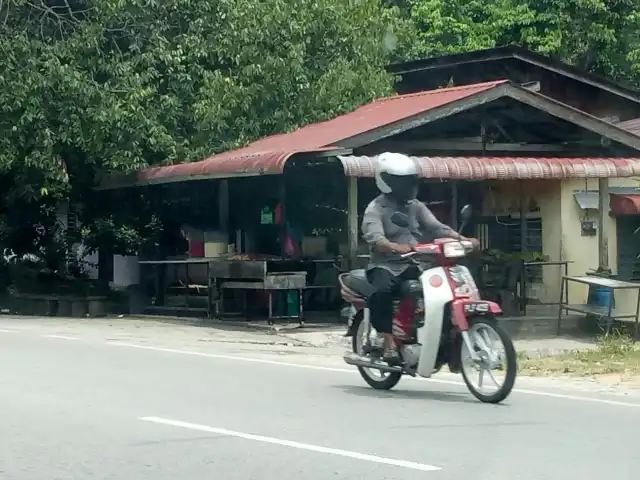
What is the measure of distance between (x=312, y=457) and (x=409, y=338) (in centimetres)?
281

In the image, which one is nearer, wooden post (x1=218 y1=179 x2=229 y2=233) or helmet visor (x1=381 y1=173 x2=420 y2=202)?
helmet visor (x1=381 y1=173 x2=420 y2=202)

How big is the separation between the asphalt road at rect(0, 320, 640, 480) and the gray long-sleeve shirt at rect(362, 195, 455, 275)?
1178mm

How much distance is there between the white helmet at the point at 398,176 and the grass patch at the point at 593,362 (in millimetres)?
3625

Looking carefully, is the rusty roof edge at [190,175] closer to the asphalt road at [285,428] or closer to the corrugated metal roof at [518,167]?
the corrugated metal roof at [518,167]

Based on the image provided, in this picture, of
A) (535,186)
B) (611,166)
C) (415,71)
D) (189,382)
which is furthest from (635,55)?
(189,382)

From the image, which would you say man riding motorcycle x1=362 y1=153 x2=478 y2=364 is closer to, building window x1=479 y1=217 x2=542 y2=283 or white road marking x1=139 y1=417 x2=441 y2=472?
white road marking x1=139 y1=417 x2=441 y2=472

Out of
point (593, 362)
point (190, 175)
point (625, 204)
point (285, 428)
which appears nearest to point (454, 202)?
point (625, 204)

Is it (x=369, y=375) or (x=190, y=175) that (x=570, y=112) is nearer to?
(x=190, y=175)

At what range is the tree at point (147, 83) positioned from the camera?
20.5 metres

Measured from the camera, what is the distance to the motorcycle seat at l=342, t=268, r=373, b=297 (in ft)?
35.3

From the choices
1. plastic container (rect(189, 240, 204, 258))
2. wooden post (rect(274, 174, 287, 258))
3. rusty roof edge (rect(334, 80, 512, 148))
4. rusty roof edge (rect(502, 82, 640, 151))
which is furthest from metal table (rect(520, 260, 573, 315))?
plastic container (rect(189, 240, 204, 258))

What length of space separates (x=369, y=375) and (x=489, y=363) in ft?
5.49

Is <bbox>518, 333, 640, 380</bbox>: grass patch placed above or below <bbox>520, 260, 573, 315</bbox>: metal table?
below

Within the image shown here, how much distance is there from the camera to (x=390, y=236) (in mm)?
10664
